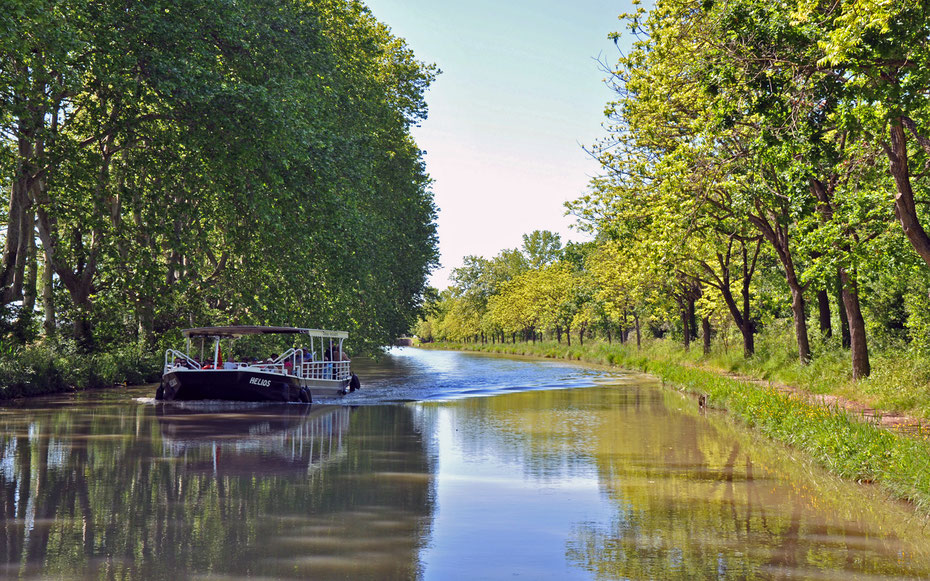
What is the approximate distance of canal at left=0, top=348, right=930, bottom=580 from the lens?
27.4 feet

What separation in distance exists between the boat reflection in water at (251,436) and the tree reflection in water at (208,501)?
6 centimetres

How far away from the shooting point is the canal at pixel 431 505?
8.34m

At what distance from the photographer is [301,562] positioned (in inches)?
325

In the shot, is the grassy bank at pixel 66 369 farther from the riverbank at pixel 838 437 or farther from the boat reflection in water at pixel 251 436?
the riverbank at pixel 838 437

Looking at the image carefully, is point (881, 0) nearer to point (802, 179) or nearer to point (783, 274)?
point (802, 179)

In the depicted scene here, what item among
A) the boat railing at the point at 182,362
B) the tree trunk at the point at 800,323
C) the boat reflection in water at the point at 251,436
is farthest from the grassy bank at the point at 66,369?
the tree trunk at the point at 800,323

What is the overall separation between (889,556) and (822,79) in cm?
817

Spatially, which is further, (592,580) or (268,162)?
(268,162)

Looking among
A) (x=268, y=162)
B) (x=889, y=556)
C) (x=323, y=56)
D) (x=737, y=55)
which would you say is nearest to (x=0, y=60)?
(x=268, y=162)

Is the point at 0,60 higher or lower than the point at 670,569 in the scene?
higher

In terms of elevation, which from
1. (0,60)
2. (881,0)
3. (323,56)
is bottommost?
(881,0)

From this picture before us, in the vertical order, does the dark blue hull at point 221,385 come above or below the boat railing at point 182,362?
below

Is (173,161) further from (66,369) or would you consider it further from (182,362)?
(66,369)

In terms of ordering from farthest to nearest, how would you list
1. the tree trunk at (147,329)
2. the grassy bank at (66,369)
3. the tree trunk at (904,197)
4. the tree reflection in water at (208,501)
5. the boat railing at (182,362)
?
the tree trunk at (147,329) → the boat railing at (182,362) → the grassy bank at (66,369) → the tree trunk at (904,197) → the tree reflection in water at (208,501)
